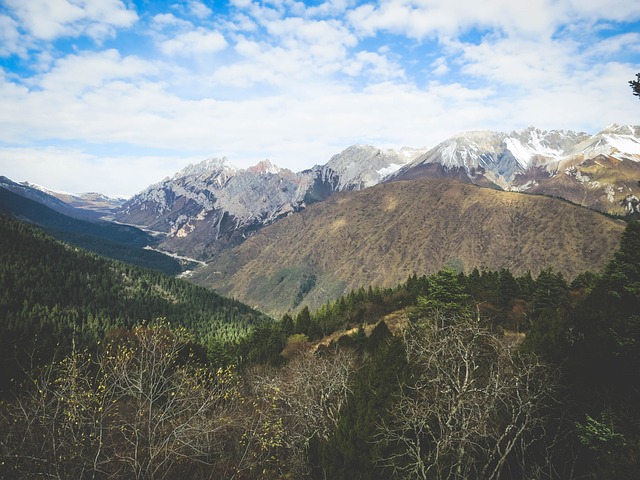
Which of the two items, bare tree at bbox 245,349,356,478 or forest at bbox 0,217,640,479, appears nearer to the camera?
forest at bbox 0,217,640,479

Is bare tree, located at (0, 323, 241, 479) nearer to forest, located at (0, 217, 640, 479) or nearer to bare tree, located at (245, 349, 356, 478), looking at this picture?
forest, located at (0, 217, 640, 479)

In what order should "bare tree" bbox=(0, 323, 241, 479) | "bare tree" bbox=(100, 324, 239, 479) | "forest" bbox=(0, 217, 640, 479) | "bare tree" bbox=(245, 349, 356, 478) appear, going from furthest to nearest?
"bare tree" bbox=(245, 349, 356, 478) < "forest" bbox=(0, 217, 640, 479) < "bare tree" bbox=(100, 324, 239, 479) < "bare tree" bbox=(0, 323, 241, 479)

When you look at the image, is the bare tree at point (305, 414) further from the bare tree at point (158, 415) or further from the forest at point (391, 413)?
the bare tree at point (158, 415)

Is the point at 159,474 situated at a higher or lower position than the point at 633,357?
lower

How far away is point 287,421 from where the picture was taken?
140 feet

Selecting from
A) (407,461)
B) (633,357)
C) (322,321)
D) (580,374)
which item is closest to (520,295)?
(322,321)

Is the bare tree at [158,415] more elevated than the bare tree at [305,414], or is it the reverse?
the bare tree at [158,415]

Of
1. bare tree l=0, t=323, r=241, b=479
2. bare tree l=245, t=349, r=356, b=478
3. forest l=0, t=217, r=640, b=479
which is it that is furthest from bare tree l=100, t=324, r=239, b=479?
bare tree l=245, t=349, r=356, b=478

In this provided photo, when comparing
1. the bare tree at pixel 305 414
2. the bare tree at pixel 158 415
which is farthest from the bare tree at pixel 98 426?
the bare tree at pixel 305 414

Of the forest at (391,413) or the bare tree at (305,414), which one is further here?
the bare tree at (305,414)

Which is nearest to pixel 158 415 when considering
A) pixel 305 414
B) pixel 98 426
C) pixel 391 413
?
pixel 98 426

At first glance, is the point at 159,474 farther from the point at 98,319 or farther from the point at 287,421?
the point at 98,319

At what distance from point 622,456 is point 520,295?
271 feet

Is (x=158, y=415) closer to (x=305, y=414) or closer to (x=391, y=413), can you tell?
(x=391, y=413)
